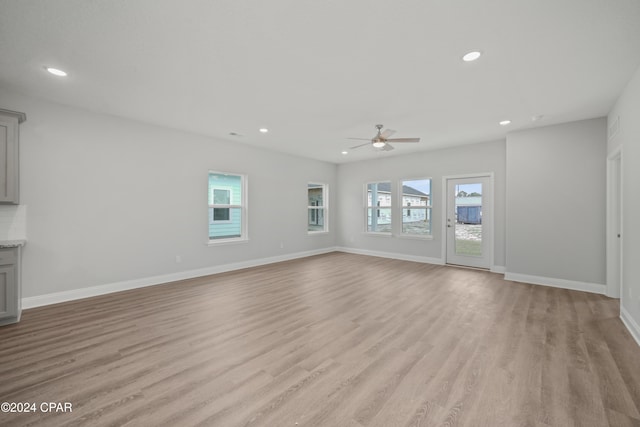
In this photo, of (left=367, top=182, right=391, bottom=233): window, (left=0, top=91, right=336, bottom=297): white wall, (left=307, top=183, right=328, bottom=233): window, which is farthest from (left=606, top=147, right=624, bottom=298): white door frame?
(left=0, top=91, right=336, bottom=297): white wall

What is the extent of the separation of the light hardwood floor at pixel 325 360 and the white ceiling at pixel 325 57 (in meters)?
2.78

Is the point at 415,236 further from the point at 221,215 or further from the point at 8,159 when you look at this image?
the point at 8,159

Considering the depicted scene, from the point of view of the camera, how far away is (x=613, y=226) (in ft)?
13.4

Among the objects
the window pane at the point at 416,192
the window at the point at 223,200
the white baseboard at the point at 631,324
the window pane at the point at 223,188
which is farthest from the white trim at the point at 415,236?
the window pane at the point at 223,188

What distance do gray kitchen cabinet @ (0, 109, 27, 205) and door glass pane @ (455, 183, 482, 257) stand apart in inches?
294

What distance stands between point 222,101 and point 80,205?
2.61 metres

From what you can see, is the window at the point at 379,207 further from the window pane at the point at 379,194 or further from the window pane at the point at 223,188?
the window pane at the point at 223,188

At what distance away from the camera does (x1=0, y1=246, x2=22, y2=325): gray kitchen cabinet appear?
299 centimetres

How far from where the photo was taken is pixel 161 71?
9.53 ft

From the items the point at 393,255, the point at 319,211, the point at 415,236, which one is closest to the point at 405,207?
the point at 415,236

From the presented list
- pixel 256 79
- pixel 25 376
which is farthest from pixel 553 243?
pixel 25 376

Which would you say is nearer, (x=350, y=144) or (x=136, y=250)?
(x=136, y=250)

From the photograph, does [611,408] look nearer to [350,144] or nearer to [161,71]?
[161,71]

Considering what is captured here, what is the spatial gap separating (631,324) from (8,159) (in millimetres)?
7200
